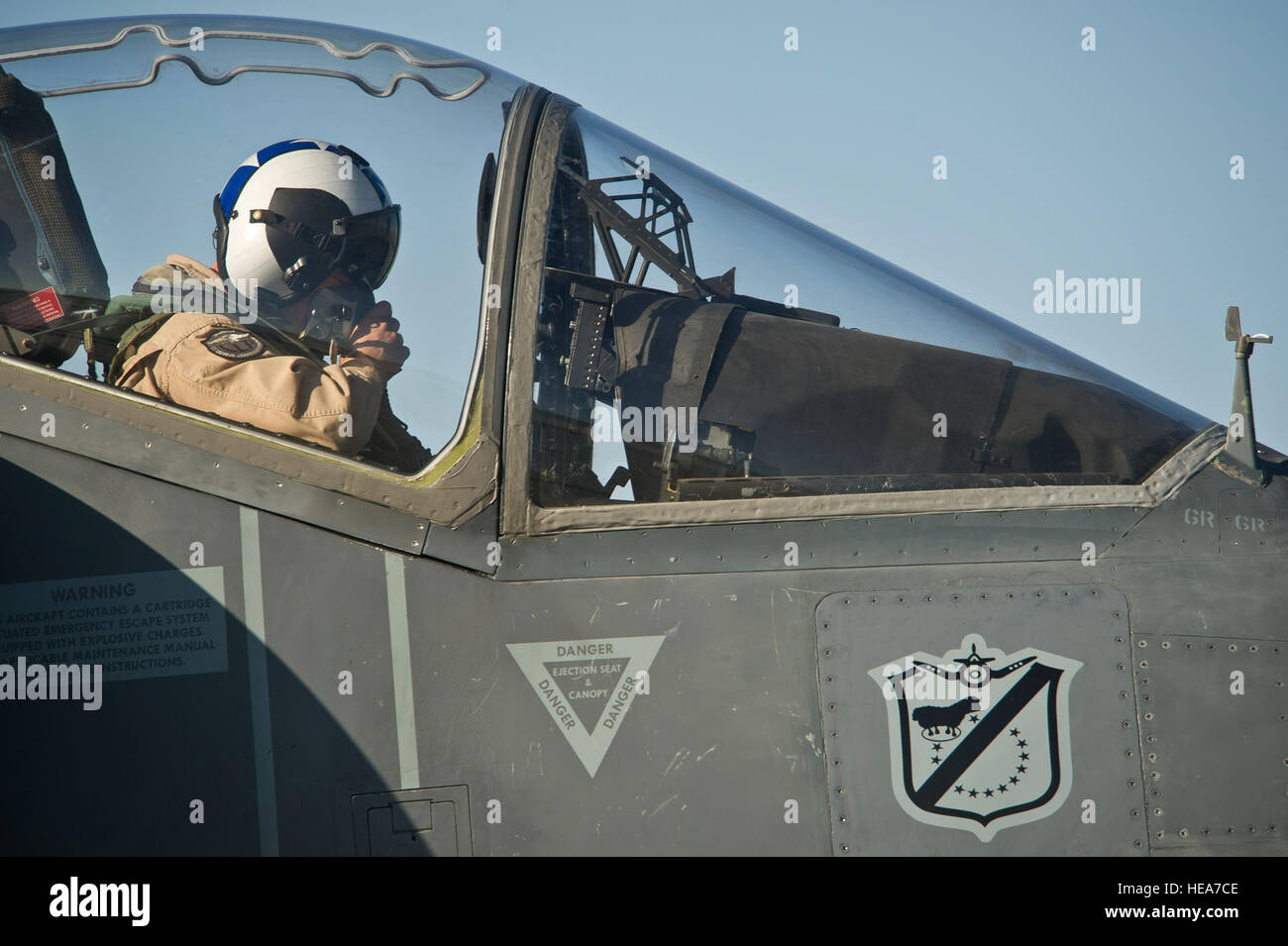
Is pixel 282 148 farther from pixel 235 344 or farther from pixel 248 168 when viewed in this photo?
pixel 235 344

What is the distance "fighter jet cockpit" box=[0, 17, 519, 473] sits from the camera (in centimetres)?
267

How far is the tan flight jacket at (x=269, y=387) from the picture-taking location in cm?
262

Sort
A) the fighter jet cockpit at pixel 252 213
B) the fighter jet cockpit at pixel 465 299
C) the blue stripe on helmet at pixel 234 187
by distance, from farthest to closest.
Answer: the blue stripe on helmet at pixel 234 187, the fighter jet cockpit at pixel 252 213, the fighter jet cockpit at pixel 465 299

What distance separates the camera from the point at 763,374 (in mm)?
2670

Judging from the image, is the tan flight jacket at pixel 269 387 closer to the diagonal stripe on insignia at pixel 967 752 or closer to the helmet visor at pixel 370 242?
the helmet visor at pixel 370 242

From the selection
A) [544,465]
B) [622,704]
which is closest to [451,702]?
[622,704]

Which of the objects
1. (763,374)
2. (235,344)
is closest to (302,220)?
(235,344)

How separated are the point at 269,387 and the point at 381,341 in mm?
311

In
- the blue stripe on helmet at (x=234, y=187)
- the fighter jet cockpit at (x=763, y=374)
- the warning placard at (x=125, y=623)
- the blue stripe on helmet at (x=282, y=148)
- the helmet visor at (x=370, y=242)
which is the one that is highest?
the blue stripe on helmet at (x=282, y=148)

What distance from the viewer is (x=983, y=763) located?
2271 millimetres

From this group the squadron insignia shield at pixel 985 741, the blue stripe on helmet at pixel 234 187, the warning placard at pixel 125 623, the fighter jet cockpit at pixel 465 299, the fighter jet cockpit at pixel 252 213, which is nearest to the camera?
the squadron insignia shield at pixel 985 741

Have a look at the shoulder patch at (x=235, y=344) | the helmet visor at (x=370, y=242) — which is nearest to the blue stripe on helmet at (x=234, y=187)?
the helmet visor at (x=370, y=242)
